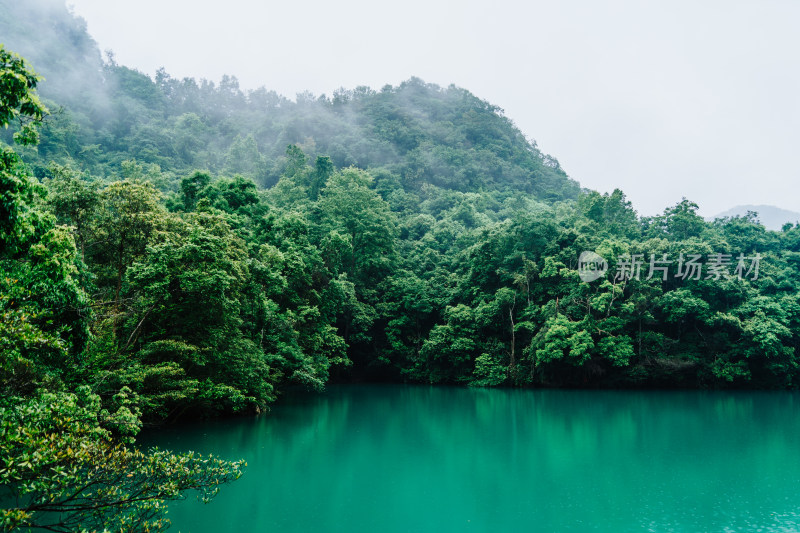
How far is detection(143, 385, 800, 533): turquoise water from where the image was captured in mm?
7258

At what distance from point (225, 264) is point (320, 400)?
380 inches

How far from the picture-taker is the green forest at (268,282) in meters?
4.77

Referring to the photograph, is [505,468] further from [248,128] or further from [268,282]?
[248,128]

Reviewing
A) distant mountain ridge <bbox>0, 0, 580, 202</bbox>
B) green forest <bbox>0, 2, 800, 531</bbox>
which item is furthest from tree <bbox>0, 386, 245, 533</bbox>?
distant mountain ridge <bbox>0, 0, 580, 202</bbox>

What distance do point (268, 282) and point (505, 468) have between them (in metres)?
9.25

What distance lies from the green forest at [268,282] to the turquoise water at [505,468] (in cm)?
111

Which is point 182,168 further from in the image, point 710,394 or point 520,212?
point 710,394

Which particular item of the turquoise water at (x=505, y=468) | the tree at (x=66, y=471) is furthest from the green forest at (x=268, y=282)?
the turquoise water at (x=505, y=468)

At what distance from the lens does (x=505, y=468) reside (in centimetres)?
1012

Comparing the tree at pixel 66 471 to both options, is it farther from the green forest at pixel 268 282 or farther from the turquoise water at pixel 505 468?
the turquoise water at pixel 505 468

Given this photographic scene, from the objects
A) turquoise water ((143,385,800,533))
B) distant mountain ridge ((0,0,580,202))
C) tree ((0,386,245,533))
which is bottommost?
turquoise water ((143,385,800,533))

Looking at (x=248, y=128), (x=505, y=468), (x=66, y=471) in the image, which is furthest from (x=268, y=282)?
(x=248, y=128)

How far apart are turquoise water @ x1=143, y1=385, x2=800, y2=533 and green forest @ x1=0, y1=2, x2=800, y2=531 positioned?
1110 millimetres

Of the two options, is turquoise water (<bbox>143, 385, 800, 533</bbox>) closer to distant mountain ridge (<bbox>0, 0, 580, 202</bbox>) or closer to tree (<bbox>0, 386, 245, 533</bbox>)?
tree (<bbox>0, 386, 245, 533</bbox>)
